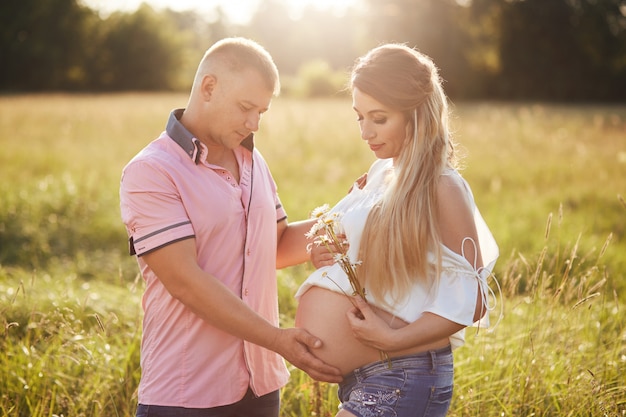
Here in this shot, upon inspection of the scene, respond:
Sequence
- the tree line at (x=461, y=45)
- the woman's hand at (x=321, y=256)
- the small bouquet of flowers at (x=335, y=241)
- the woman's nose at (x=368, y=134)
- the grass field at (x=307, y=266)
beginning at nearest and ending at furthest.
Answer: the small bouquet of flowers at (x=335, y=241)
the woman's nose at (x=368, y=134)
the woman's hand at (x=321, y=256)
the grass field at (x=307, y=266)
the tree line at (x=461, y=45)

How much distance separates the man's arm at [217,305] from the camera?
260 centimetres

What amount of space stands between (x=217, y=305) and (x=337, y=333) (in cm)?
53

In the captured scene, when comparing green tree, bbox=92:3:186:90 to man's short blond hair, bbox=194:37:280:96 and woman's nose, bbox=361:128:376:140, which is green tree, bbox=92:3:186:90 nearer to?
man's short blond hair, bbox=194:37:280:96

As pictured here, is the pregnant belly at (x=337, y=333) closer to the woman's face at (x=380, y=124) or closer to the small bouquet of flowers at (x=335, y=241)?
the small bouquet of flowers at (x=335, y=241)

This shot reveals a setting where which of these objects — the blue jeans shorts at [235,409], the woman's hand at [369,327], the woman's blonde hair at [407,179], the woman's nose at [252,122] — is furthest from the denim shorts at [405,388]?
the woman's nose at [252,122]

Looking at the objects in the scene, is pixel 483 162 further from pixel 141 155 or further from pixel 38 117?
pixel 38 117

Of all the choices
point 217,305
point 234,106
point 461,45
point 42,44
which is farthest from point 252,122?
point 42,44

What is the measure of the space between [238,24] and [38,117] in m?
97.8

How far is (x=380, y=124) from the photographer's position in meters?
2.83

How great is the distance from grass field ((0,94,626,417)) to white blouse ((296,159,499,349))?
923mm

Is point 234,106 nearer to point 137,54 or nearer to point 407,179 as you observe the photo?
point 407,179

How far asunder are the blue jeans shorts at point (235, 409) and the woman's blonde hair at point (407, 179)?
779mm

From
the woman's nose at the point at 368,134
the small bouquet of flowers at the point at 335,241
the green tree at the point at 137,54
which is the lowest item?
the green tree at the point at 137,54

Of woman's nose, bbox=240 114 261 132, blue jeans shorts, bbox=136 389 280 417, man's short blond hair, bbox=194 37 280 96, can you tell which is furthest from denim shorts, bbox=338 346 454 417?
man's short blond hair, bbox=194 37 280 96
